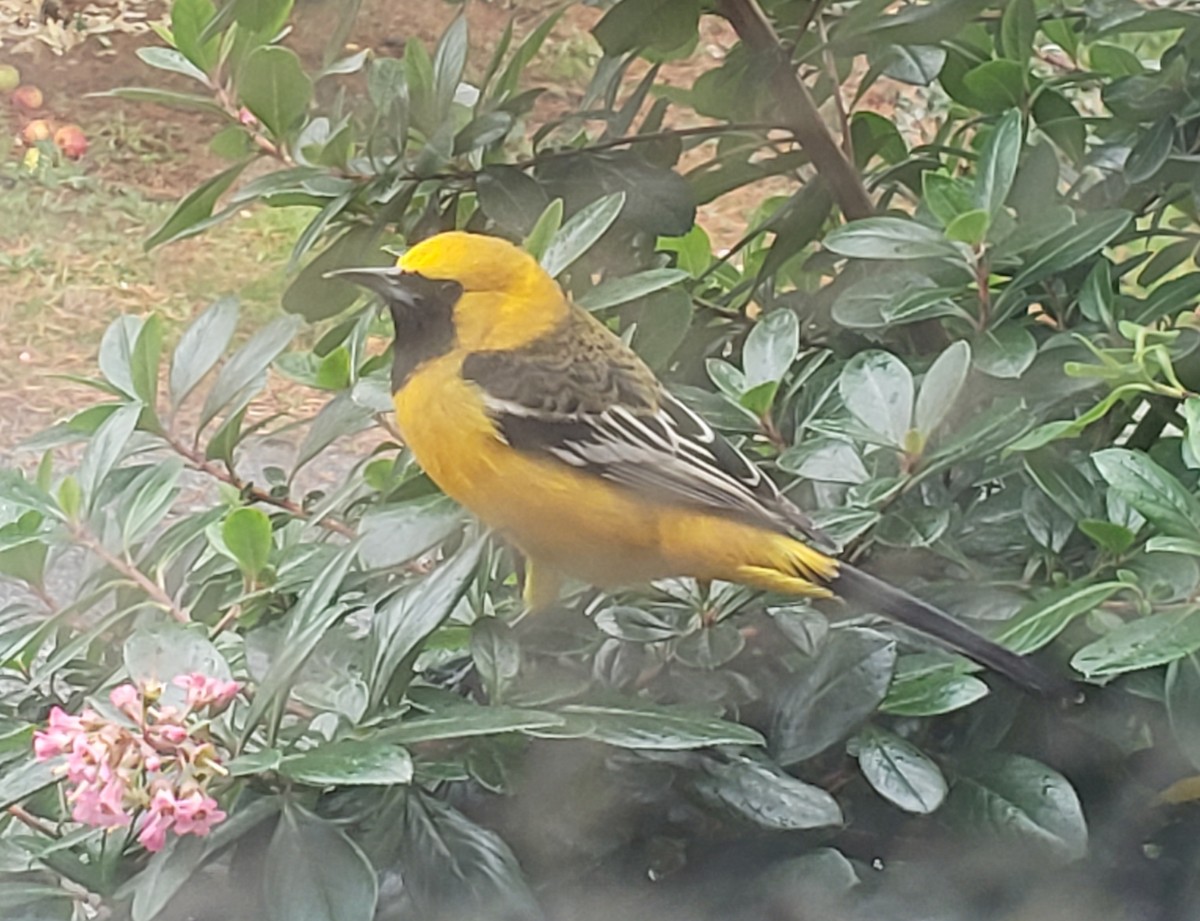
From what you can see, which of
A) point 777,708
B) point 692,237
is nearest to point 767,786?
point 777,708

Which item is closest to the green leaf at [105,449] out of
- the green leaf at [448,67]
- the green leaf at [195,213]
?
the green leaf at [195,213]

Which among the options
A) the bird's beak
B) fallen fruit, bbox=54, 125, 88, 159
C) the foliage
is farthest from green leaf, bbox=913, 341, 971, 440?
fallen fruit, bbox=54, 125, 88, 159

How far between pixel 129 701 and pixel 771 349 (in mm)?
314

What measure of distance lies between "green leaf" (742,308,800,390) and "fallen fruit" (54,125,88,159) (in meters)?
0.35

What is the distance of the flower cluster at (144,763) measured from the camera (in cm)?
47

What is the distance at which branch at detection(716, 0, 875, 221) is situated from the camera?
69cm

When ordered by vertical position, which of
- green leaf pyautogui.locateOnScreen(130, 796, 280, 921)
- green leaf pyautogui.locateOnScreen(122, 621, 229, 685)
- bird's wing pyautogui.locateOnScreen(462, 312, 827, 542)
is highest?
bird's wing pyautogui.locateOnScreen(462, 312, 827, 542)

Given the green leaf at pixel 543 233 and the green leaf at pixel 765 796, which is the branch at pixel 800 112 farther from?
the green leaf at pixel 765 796

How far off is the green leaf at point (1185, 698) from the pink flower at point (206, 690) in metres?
0.35

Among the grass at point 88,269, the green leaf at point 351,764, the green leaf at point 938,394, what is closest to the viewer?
the green leaf at point 351,764

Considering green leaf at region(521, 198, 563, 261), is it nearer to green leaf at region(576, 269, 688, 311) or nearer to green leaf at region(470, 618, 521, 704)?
green leaf at region(576, 269, 688, 311)

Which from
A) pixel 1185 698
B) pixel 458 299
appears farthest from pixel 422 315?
pixel 1185 698

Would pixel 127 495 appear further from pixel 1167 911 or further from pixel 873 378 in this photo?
pixel 1167 911

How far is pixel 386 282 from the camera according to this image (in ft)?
1.82
